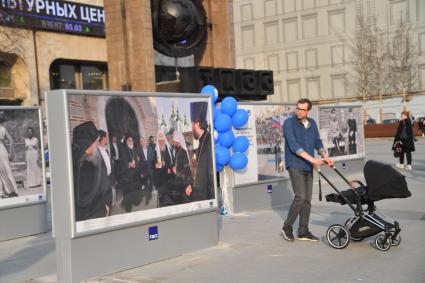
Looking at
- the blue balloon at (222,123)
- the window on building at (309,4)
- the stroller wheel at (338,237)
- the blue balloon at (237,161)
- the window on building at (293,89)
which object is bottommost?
the stroller wheel at (338,237)

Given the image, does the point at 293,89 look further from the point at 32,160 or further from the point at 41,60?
the point at 32,160

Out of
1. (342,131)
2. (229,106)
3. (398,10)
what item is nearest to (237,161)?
(229,106)

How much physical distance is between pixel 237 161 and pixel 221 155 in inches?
16.0

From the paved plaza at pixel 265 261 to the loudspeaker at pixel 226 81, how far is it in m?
7.31

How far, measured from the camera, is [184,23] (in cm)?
1511

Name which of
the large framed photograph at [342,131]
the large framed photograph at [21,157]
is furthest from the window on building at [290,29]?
the large framed photograph at [21,157]

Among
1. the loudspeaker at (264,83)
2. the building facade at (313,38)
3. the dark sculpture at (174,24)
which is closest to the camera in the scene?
the dark sculpture at (174,24)

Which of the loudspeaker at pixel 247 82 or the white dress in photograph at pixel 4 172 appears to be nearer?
the white dress in photograph at pixel 4 172

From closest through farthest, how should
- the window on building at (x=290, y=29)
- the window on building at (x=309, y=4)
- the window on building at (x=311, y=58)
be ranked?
the window on building at (x=309, y=4)
the window on building at (x=311, y=58)
the window on building at (x=290, y=29)

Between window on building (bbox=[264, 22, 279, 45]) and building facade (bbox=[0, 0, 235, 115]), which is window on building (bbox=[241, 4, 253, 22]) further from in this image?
building facade (bbox=[0, 0, 235, 115])

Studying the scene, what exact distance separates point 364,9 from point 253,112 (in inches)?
1845

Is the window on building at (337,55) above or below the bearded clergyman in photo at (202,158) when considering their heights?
above

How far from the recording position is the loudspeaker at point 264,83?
1753cm

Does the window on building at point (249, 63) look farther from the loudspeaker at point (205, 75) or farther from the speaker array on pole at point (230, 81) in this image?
the loudspeaker at point (205, 75)
